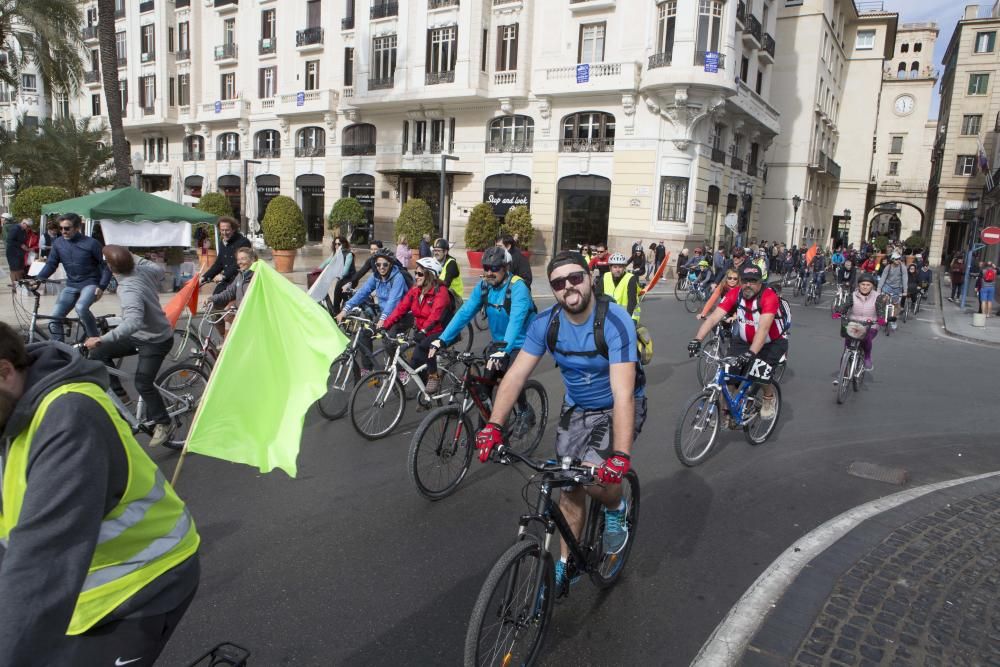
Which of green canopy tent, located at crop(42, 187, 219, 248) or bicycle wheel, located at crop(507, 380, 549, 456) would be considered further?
green canopy tent, located at crop(42, 187, 219, 248)

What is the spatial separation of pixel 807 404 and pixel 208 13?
45.6 meters

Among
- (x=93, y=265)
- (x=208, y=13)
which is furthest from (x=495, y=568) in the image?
(x=208, y=13)

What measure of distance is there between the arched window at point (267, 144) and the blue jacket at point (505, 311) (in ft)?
124

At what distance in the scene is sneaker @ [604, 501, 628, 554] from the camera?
3.60 meters

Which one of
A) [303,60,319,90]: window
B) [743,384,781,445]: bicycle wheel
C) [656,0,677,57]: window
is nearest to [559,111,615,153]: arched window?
[656,0,677,57]: window

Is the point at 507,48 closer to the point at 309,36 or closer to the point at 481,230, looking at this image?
the point at 481,230

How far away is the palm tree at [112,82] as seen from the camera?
16141 mm

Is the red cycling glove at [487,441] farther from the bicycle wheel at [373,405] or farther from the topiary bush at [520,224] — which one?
the topiary bush at [520,224]

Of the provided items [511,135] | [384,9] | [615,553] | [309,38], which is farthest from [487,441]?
[309,38]

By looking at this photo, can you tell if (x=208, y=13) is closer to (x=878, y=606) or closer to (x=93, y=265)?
(x=93, y=265)

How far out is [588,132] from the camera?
29.5m

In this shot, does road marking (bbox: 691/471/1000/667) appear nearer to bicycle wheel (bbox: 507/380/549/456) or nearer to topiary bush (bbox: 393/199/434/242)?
bicycle wheel (bbox: 507/380/549/456)

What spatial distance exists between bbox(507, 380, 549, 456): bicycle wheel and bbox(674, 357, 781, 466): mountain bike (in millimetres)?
1307

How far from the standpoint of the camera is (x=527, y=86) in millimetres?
30453
